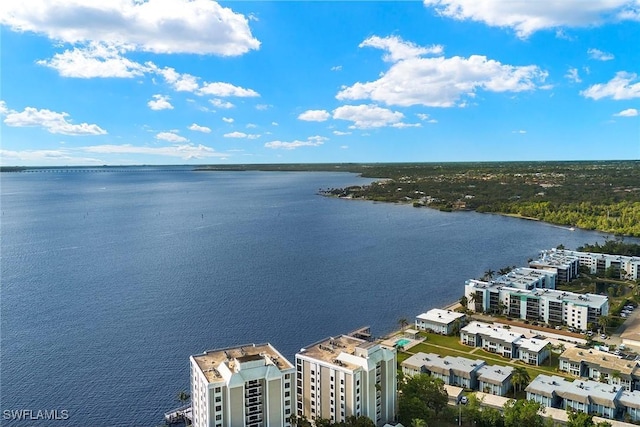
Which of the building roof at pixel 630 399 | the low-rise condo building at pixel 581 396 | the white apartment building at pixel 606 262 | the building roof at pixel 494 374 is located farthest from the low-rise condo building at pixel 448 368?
the white apartment building at pixel 606 262

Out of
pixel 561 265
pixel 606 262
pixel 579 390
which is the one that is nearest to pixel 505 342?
pixel 579 390

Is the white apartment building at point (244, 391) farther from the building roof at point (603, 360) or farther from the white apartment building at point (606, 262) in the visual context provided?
the white apartment building at point (606, 262)

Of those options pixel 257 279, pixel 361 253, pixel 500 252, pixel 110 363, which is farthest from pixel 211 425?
pixel 500 252

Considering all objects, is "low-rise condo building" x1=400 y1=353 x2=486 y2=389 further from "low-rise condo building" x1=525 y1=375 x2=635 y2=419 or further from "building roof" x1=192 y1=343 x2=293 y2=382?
"building roof" x1=192 y1=343 x2=293 y2=382

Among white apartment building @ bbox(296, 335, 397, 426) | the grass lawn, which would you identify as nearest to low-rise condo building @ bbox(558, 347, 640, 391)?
the grass lawn

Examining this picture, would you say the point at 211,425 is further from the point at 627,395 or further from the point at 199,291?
the point at 199,291

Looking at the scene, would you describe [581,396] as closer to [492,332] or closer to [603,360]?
[603,360]
